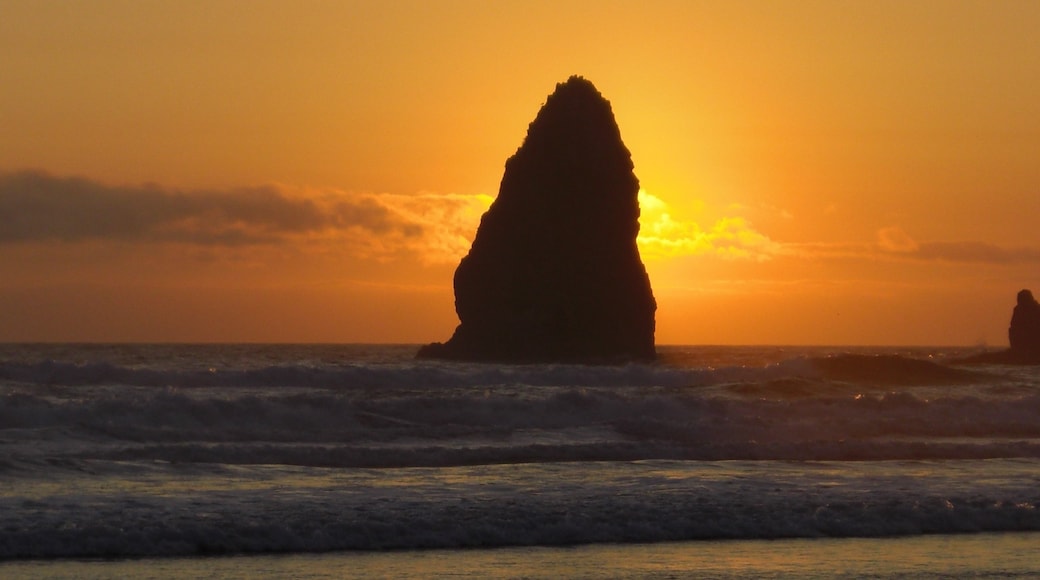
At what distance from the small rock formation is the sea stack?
23.8 metres

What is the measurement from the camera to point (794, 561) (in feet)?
43.4

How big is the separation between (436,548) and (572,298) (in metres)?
61.8

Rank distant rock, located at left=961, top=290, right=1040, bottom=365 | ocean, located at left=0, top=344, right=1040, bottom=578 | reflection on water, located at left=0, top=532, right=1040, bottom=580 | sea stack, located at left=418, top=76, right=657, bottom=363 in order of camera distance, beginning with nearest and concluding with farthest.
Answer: reflection on water, located at left=0, top=532, right=1040, bottom=580 → ocean, located at left=0, top=344, right=1040, bottom=578 → sea stack, located at left=418, top=76, right=657, bottom=363 → distant rock, located at left=961, top=290, right=1040, bottom=365

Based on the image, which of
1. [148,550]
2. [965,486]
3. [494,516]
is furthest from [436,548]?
[965,486]

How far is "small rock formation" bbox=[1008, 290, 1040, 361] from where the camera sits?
79.8m

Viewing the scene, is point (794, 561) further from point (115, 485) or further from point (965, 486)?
point (115, 485)

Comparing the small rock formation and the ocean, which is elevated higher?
the small rock formation

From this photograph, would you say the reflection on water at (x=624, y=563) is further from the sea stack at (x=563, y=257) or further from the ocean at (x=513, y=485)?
the sea stack at (x=563, y=257)

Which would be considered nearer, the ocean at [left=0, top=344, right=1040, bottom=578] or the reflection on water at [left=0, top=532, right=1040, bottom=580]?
the reflection on water at [left=0, top=532, right=1040, bottom=580]

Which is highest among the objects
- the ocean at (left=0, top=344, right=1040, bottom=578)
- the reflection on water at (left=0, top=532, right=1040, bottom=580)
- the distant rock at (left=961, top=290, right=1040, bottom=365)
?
the distant rock at (left=961, top=290, right=1040, bottom=365)

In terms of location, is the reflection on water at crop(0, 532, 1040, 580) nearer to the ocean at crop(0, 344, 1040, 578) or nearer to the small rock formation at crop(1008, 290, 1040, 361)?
the ocean at crop(0, 344, 1040, 578)

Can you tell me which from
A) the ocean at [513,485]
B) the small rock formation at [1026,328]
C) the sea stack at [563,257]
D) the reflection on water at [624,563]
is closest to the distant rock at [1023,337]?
the small rock formation at [1026,328]

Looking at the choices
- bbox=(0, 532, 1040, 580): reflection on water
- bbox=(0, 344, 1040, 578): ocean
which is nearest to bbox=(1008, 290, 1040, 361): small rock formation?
bbox=(0, 344, 1040, 578): ocean

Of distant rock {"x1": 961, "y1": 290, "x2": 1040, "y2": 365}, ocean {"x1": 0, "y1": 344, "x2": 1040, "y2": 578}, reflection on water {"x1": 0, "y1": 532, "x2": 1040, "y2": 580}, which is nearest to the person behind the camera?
reflection on water {"x1": 0, "y1": 532, "x2": 1040, "y2": 580}
